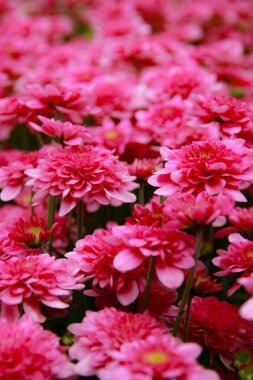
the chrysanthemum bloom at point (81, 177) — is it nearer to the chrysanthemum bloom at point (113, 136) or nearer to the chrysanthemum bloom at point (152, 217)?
the chrysanthemum bloom at point (152, 217)

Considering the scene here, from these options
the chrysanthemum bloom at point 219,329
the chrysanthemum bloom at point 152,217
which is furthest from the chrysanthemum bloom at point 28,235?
the chrysanthemum bloom at point 219,329

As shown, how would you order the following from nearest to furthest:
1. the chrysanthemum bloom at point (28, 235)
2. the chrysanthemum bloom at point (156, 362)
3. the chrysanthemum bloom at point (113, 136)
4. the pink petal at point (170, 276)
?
the chrysanthemum bloom at point (156, 362)
the pink petal at point (170, 276)
the chrysanthemum bloom at point (28, 235)
the chrysanthemum bloom at point (113, 136)

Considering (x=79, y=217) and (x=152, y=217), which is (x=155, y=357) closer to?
(x=152, y=217)

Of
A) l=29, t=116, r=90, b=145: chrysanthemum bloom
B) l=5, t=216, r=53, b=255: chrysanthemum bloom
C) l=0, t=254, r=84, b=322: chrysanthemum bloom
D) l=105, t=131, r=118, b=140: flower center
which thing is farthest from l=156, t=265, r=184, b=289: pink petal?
l=105, t=131, r=118, b=140: flower center

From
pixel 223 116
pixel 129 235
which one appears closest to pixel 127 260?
pixel 129 235

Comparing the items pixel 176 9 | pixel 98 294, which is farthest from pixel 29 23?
pixel 98 294

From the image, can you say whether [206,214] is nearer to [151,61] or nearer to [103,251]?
[103,251]

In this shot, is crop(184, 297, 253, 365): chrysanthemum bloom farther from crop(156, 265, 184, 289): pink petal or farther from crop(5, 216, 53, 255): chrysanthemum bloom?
crop(5, 216, 53, 255): chrysanthemum bloom
